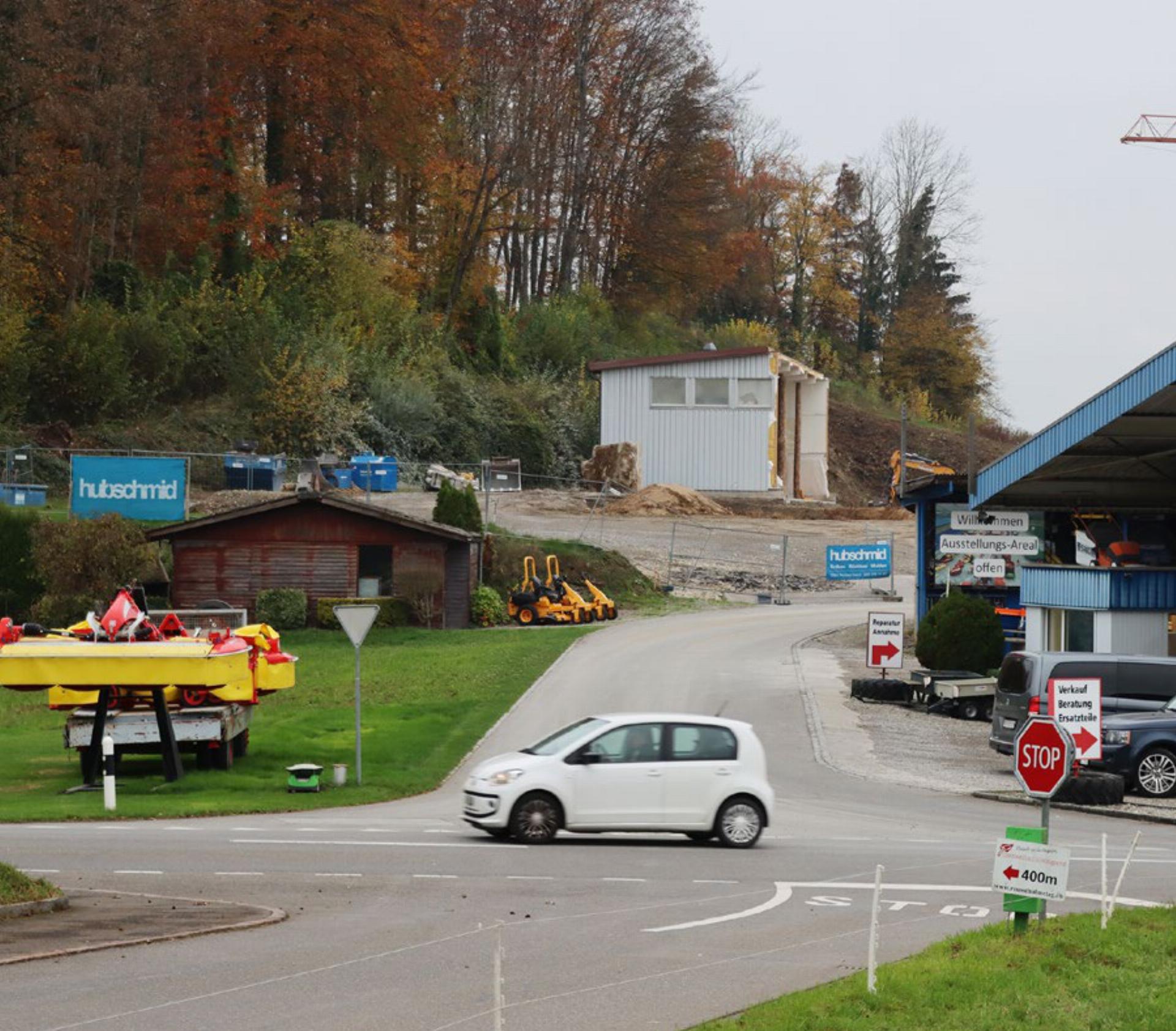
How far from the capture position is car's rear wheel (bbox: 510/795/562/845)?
20.9 m

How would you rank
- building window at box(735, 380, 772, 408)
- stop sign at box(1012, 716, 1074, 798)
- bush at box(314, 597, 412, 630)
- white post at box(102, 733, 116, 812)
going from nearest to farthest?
stop sign at box(1012, 716, 1074, 798), white post at box(102, 733, 116, 812), bush at box(314, 597, 412, 630), building window at box(735, 380, 772, 408)

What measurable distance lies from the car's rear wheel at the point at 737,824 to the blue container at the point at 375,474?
4120 cm

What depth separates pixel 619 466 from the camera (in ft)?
234

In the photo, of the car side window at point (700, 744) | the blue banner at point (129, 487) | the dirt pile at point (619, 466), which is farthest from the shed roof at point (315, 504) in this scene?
the car side window at point (700, 744)

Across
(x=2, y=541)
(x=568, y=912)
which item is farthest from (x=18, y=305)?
Answer: (x=568, y=912)

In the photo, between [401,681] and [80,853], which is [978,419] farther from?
[80,853]

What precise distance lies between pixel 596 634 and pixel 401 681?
1020cm

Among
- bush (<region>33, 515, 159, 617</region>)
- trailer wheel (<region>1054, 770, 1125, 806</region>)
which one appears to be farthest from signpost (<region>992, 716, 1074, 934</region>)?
bush (<region>33, 515, 159, 617</region>)

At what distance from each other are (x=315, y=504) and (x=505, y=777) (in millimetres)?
30280

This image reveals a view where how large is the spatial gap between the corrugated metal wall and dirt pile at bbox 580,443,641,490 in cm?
83

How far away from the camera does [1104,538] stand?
4359 centimetres

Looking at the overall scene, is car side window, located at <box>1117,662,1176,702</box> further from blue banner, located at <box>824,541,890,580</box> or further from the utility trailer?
blue banner, located at <box>824,541,890,580</box>

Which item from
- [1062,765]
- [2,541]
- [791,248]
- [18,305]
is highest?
[791,248]

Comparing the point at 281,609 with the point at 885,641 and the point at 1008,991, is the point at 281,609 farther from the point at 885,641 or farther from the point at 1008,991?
the point at 1008,991
